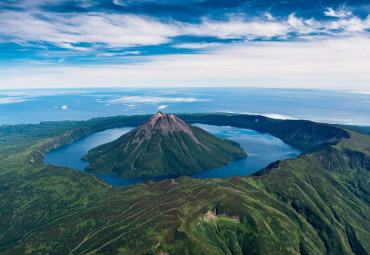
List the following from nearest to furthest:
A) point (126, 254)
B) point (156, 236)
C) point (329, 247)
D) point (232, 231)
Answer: point (126, 254)
point (156, 236)
point (232, 231)
point (329, 247)

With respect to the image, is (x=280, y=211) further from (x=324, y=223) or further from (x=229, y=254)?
(x=229, y=254)

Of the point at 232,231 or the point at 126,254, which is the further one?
the point at 232,231

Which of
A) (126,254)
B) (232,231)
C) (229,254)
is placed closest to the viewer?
(126,254)

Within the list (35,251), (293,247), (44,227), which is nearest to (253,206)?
(293,247)

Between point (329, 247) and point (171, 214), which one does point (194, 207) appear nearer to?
point (171, 214)

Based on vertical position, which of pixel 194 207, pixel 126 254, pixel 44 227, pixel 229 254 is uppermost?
pixel 194 207

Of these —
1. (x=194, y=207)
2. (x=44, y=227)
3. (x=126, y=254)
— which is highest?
(x=194, y=207)

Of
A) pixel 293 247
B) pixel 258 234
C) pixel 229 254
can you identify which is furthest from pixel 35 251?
pixel 293 247

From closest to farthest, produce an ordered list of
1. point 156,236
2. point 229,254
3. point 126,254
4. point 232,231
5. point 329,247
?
point 126,254 < point 156,236 < point 229,254 < point 232,231 < point 329,247

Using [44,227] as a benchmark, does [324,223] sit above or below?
above
